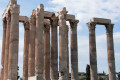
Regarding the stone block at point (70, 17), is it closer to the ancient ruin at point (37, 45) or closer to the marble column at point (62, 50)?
the ancient ruin at point (37, 45)

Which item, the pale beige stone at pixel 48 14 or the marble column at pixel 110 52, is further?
the marble column at pixel 110 52

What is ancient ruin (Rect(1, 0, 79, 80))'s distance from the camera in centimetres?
4119

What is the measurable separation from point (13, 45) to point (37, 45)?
5.15m

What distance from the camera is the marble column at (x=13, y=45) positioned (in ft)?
130

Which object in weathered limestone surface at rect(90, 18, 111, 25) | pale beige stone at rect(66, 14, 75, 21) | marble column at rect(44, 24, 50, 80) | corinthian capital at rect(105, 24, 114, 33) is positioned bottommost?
marble column at rect(44, 24, 50, 80)

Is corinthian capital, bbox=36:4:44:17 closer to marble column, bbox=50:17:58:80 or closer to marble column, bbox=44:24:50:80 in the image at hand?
marble column, bbox=50:17:58:80

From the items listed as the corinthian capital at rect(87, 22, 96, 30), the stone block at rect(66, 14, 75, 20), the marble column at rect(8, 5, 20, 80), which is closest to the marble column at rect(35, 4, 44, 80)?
the marble column at rect(8, 5, 20, 80)

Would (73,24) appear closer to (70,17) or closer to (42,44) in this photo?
(70,17)

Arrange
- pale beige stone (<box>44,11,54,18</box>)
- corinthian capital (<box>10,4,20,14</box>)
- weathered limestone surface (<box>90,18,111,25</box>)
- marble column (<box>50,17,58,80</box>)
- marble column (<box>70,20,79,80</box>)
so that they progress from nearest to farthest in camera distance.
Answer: corinthian capital (<box>10,4,20,14</box>) → marble column (<box>50,17,58,80</box>) → pale beige stone (<box>44,11,54,18</box>) → marble column (<box>70,20,79,80</box>) → weathered limestone surface (<box>90,18,111,25</box>)

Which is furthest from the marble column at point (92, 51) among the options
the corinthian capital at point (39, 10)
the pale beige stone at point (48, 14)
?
the corinthian capital at point (39, 10)

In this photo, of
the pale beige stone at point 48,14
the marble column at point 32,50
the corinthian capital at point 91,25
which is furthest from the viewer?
the corinthian capital at point 91,25

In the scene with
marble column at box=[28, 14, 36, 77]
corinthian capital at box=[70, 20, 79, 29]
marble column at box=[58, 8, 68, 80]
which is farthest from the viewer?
corinthian capital at box=[70, 20, 79, 29]

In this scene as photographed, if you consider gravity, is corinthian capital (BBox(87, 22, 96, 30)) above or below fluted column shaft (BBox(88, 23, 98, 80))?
above

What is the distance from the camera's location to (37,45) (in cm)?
4378
